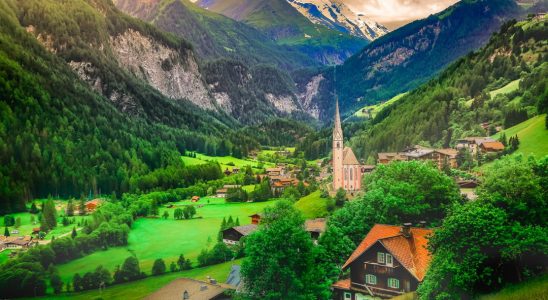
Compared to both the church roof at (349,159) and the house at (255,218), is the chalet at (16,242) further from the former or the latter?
the church roof at (349,159)

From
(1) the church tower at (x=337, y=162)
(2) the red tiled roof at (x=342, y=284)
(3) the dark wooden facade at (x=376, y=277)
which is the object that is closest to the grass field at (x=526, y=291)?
(3) the dark wooden facade at (x=376, y=277)

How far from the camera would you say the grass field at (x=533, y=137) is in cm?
8186

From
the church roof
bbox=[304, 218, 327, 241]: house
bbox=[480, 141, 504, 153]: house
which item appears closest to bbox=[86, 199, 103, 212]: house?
the church roof

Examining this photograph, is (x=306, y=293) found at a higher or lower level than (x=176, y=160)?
lower

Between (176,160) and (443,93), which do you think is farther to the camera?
(176,160)

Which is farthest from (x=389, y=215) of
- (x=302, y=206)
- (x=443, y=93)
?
(x=443, y=93)

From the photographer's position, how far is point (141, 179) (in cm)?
16400

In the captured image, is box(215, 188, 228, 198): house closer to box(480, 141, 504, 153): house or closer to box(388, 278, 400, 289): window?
box(480, 141, 504, 153): house

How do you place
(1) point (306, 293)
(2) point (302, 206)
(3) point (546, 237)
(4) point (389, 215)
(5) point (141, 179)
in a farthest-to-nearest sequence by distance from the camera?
(5) point (141, 179), (2) point (302, 206), (4) point (389, 215), (1) point (306, 293), (3) point (546, 237)

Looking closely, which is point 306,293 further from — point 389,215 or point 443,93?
point 443,93

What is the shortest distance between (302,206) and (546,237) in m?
71.0

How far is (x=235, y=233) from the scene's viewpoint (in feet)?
308

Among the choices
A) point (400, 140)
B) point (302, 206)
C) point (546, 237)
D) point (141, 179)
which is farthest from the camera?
point (141, 179)

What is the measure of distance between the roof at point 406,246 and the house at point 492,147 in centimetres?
5307
